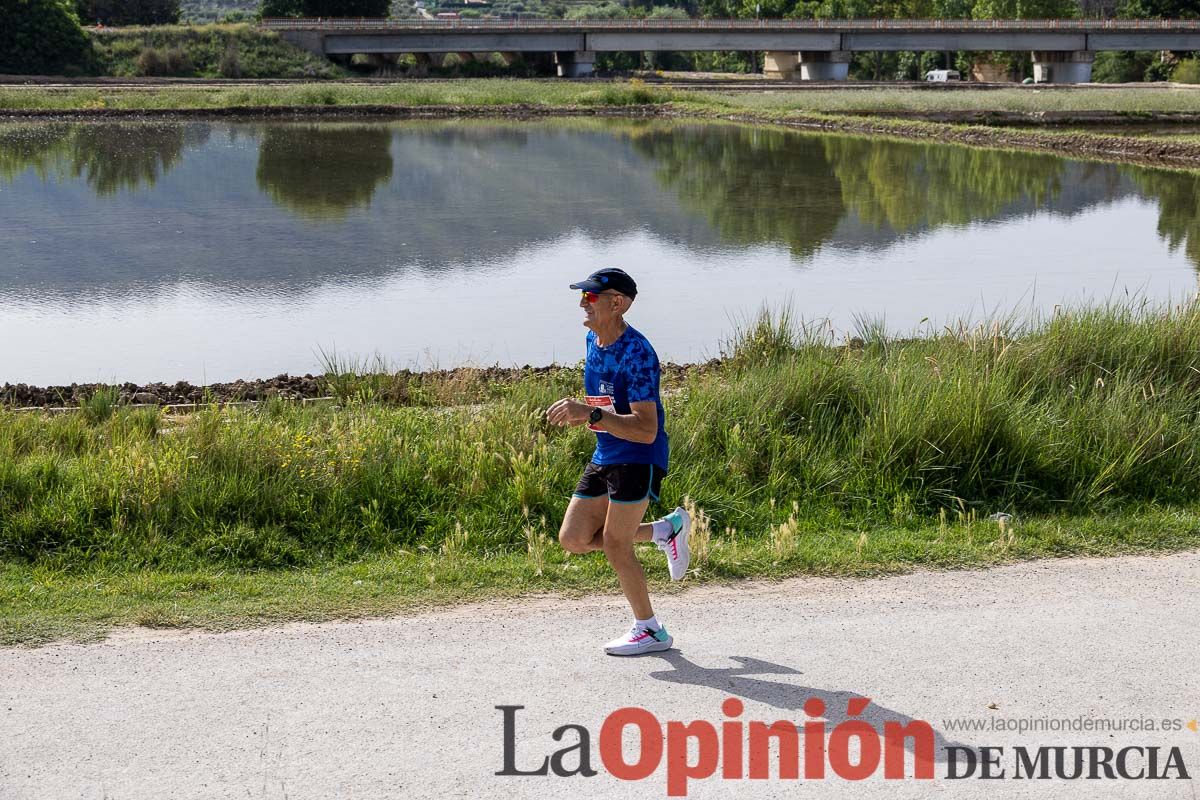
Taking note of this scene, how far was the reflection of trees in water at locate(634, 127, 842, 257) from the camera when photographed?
26.7 metres

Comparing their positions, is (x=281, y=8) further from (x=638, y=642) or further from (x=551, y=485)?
(x=638, y=642)

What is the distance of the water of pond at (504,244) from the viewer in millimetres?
16938

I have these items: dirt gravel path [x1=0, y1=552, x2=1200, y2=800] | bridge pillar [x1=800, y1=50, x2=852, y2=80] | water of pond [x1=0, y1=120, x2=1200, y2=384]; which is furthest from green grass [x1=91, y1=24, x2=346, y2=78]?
dirt gravel path [x1=0, y1=552, x2=1200, y2=800]

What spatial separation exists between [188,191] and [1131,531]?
27.8 meters

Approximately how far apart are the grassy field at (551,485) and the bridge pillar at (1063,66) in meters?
93.8

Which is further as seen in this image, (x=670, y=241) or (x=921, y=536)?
(x=670, y=241)

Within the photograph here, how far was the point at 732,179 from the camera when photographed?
3444 centimetres

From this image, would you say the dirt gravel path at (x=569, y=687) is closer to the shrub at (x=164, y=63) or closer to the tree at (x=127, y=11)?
the shrub at (x=164, y=63)

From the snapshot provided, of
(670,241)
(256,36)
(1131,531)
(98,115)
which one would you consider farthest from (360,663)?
(256,36)

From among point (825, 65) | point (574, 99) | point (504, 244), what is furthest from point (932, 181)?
point (825, 65)

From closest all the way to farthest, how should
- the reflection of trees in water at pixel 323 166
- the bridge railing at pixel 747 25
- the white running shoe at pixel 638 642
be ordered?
the white running shoe at pixel 638 642 → the reflection of trees in water at pixel 323 166 → the bridge railing at pixel 747 25

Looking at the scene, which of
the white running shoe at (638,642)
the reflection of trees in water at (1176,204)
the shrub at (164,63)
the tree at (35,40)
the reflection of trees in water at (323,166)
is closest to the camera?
the white running shoe at (638,642)

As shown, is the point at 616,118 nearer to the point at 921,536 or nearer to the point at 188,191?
the point at 188,191

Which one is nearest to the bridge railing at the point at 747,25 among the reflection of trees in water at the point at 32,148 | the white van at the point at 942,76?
the white van at the point at 942,76
